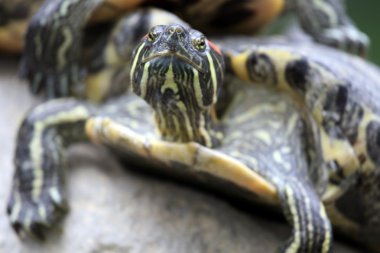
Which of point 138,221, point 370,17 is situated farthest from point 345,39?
point 370,17

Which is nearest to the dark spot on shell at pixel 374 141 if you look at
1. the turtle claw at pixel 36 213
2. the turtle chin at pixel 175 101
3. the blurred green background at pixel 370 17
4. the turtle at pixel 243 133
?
the turtle at pixel 243 133

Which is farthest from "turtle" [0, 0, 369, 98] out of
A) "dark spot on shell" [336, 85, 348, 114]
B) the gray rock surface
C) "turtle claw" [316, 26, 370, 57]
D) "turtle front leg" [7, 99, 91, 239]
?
Answer: "dark spot on shell" [336, 85, 348, 114]

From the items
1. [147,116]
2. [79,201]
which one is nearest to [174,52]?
[147,116]

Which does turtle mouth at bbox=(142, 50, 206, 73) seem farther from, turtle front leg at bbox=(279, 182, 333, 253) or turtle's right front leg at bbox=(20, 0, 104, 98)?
turtle's right front leg at bbox=(20, 0, 104, 98)

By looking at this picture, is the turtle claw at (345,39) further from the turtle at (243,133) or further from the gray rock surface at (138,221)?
the gray rock surface at (138,221)

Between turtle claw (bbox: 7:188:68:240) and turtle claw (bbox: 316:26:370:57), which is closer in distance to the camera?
turtle claw (bbox: 7:188:68:240)

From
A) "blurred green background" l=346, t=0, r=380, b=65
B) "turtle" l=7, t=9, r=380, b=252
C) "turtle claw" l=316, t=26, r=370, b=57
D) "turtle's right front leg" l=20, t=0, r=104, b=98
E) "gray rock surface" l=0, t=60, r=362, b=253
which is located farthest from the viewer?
"blurred green background" l=346, t=0, r=380, b=65

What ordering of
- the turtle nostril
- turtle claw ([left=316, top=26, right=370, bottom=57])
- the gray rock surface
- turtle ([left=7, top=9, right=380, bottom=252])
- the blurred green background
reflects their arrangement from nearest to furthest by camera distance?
the turtle nostril → turtle ([left=7, top=9, right=380, bottom=252]) → the gray rock surface → turtle claw ([left=316, top=26, right=370, bottom=57]) → the blurred green background
